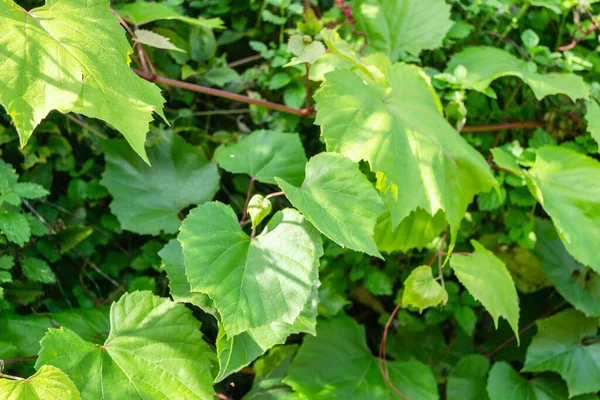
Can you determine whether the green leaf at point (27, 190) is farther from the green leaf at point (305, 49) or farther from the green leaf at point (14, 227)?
the green leaf at point (305, 49)

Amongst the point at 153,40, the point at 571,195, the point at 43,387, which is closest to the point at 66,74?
the point at 153,40

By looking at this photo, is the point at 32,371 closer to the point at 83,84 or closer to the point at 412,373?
the point at 83,84

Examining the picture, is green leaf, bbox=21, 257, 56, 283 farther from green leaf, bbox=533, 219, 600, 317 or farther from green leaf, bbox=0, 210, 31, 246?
green leaf, bbox=533, 219, 600, 317

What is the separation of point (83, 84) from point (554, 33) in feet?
5.69

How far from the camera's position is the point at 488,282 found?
1.35m

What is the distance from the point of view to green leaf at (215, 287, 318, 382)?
103 centimetres

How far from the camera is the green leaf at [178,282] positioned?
1071mm

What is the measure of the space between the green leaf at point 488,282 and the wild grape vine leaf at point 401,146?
15cm

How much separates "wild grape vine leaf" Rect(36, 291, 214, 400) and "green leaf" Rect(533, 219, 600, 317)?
1116 millimetres

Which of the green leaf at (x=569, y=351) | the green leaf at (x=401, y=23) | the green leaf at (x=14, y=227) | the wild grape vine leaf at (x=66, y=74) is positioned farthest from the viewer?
the green leaf at (x=401, y=23)

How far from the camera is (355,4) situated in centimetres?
173

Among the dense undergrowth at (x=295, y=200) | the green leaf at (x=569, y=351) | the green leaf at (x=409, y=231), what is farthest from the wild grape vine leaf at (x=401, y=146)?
the green leaf at (x=569, y=351)

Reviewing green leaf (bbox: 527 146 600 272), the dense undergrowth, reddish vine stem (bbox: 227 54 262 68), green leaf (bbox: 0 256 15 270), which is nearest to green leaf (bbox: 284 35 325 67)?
the dense undergrowth

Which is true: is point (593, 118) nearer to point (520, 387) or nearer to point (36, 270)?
point (520, 387)
